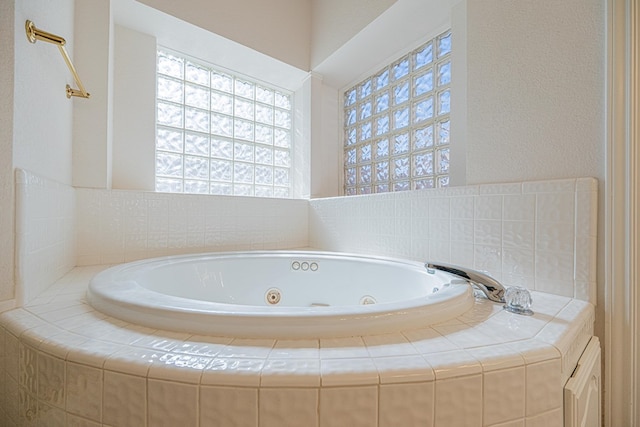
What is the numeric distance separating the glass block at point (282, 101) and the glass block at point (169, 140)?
2.85 feet

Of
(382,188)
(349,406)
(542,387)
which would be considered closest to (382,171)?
(382,188)

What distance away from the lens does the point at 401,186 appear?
174 cm

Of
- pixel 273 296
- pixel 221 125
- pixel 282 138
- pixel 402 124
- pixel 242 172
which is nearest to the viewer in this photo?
pixel 273 296

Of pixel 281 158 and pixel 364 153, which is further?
pixel 281 158

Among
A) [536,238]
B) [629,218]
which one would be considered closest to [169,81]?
[536,238]

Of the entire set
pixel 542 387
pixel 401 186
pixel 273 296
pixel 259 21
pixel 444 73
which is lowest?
pixel 273 296

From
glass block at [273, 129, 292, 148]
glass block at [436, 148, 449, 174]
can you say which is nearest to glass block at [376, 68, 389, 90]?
glass block at [436, 148, 449, 174]

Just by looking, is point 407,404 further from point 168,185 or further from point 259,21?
point 259,21

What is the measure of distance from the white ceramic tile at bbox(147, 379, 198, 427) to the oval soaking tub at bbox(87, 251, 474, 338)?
4.8 inches

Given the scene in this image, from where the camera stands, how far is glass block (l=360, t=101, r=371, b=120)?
2.02m

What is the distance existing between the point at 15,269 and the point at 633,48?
177cm

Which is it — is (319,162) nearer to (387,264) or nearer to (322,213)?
(322,213)

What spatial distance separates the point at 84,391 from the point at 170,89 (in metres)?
1.89

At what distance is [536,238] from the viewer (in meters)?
0.88
